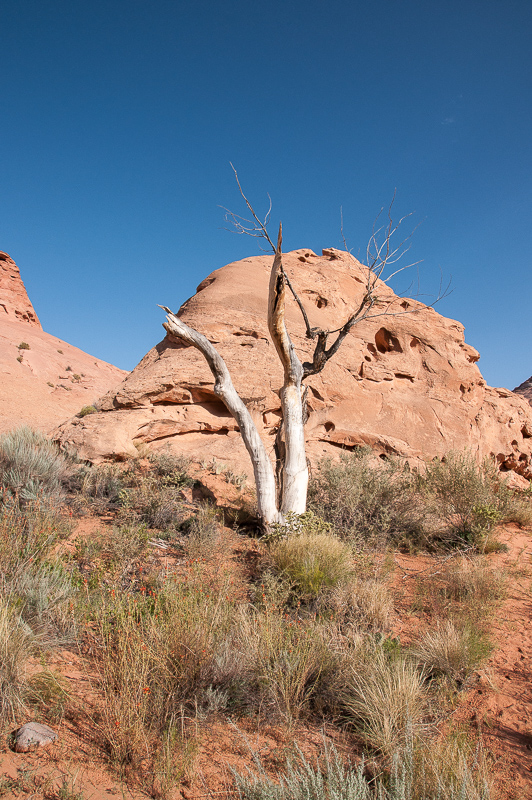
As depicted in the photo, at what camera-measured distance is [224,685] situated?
9.99 feet

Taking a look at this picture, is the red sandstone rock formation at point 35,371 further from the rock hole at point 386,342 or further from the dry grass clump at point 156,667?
the dry grass clump at point 156,667

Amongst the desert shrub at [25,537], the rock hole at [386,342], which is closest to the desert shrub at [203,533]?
the desert shrub at [25,537]

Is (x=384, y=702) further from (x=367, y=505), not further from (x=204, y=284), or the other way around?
(x=204, y=284)

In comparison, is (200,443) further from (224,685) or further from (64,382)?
(64,382)

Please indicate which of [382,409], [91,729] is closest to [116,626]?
[91,729]

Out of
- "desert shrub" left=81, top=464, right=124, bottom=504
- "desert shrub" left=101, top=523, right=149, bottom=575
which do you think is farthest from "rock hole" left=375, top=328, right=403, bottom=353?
"desert shrub" left=101, top=523, right=149, bottom=575

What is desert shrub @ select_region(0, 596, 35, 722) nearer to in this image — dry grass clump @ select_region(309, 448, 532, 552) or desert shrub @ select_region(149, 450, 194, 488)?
dry grass clump @ select_region(309, 448, 532, 552)

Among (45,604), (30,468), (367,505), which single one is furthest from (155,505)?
(367,505)

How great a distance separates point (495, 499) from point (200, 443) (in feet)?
20.1

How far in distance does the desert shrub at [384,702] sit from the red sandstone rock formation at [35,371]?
14.8 metres

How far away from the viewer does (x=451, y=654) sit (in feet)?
11.3

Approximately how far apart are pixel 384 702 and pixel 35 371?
103ft

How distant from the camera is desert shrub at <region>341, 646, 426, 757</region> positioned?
8.64 ft

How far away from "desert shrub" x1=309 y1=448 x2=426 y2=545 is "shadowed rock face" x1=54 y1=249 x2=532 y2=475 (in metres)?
2.19
